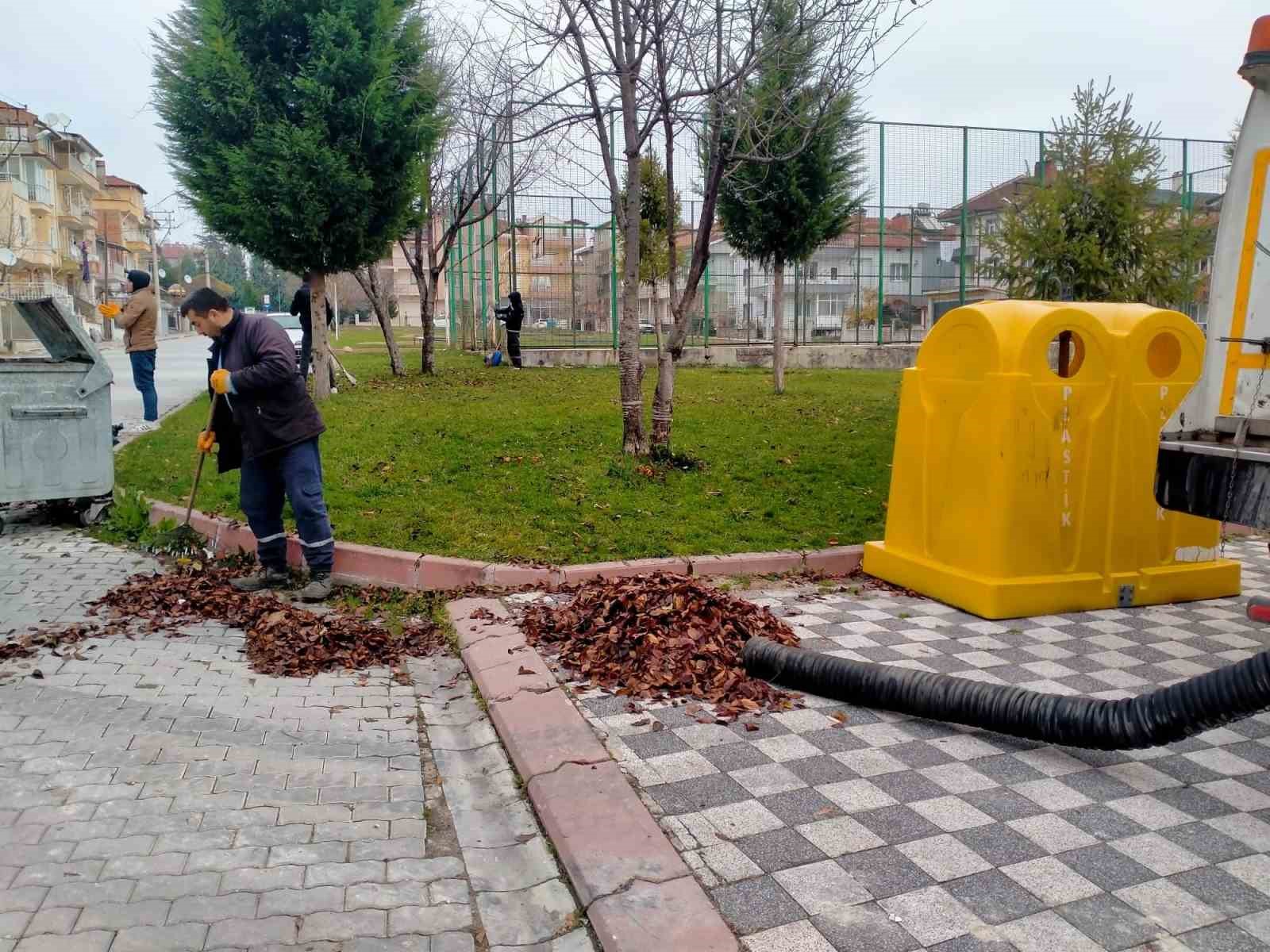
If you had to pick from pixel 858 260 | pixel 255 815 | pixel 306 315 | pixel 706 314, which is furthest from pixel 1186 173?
pixel 255 815

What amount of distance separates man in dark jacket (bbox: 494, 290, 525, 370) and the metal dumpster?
1289 cm

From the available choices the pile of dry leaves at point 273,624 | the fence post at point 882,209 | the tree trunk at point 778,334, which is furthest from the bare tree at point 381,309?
the pile of dry leaves at point 273,624

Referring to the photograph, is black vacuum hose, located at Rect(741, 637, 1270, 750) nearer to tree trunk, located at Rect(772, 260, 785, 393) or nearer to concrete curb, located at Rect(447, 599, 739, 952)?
concrete curb, located at Rect(447, 599, 739, 952)

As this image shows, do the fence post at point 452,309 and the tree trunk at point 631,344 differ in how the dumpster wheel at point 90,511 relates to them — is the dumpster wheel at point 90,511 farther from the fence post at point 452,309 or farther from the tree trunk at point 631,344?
the fence post at point 452,309

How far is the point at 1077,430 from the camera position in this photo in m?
5.79

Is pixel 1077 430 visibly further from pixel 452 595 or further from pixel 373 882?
pixel 373 882

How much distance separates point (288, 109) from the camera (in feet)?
41.5

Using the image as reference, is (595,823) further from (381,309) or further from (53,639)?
(381,309)

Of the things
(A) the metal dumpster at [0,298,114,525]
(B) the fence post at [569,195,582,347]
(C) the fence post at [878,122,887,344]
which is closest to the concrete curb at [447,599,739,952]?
(A) the metal dumpster at [0,298,114,525]

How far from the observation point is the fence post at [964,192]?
22484mm

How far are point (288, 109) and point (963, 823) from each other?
12.1 meters

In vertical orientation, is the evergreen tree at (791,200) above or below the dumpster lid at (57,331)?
above

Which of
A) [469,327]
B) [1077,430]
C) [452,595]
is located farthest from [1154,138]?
[469,327]

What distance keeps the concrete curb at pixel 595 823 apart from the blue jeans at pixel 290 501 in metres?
Answer: 1.69
